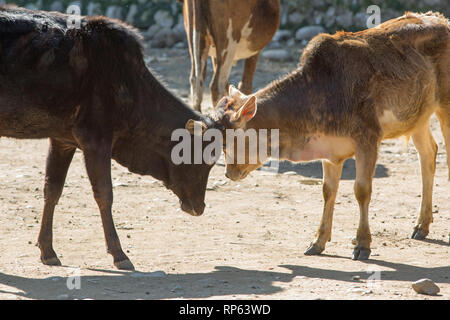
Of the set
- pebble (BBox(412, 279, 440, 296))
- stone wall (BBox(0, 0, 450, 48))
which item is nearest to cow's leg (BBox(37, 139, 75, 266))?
pebble (BBox(412, 279, 440, 296))

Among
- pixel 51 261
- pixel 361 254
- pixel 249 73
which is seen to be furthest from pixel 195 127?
pixel 249 73

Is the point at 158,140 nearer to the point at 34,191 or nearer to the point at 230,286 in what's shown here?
the point at 230,286

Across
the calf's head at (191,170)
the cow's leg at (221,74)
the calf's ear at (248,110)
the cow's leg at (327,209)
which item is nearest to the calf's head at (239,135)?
the calf's ear at (248,110)

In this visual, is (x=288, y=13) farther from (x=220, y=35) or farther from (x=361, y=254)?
(x=361, y=254)

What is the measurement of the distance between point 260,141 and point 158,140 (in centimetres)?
90

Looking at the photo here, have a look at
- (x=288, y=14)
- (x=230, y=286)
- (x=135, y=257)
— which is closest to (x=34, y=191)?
(x=135, y=257)

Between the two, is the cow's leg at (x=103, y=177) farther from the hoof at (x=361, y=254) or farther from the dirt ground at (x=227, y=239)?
the hoof at (x=361, y=254)

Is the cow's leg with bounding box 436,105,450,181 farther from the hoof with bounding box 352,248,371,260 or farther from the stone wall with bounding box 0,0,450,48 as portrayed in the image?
the stone wall with bounding box 0,0,450,48

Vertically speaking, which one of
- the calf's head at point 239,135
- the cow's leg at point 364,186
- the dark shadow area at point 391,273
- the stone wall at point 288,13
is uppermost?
the stone wall at point 288,13

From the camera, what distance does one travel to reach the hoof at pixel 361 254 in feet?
24.0

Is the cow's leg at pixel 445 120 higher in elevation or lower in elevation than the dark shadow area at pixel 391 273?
higher

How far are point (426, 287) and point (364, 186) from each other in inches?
57.0

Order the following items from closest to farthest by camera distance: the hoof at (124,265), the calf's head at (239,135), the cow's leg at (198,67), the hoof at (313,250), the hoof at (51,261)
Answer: the hoof at (124,265), the hoof at (51,261), the calf's head at (239,135), the hoof at (313,250), the cow's leg at (198,67)

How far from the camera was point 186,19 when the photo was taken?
494 inches
